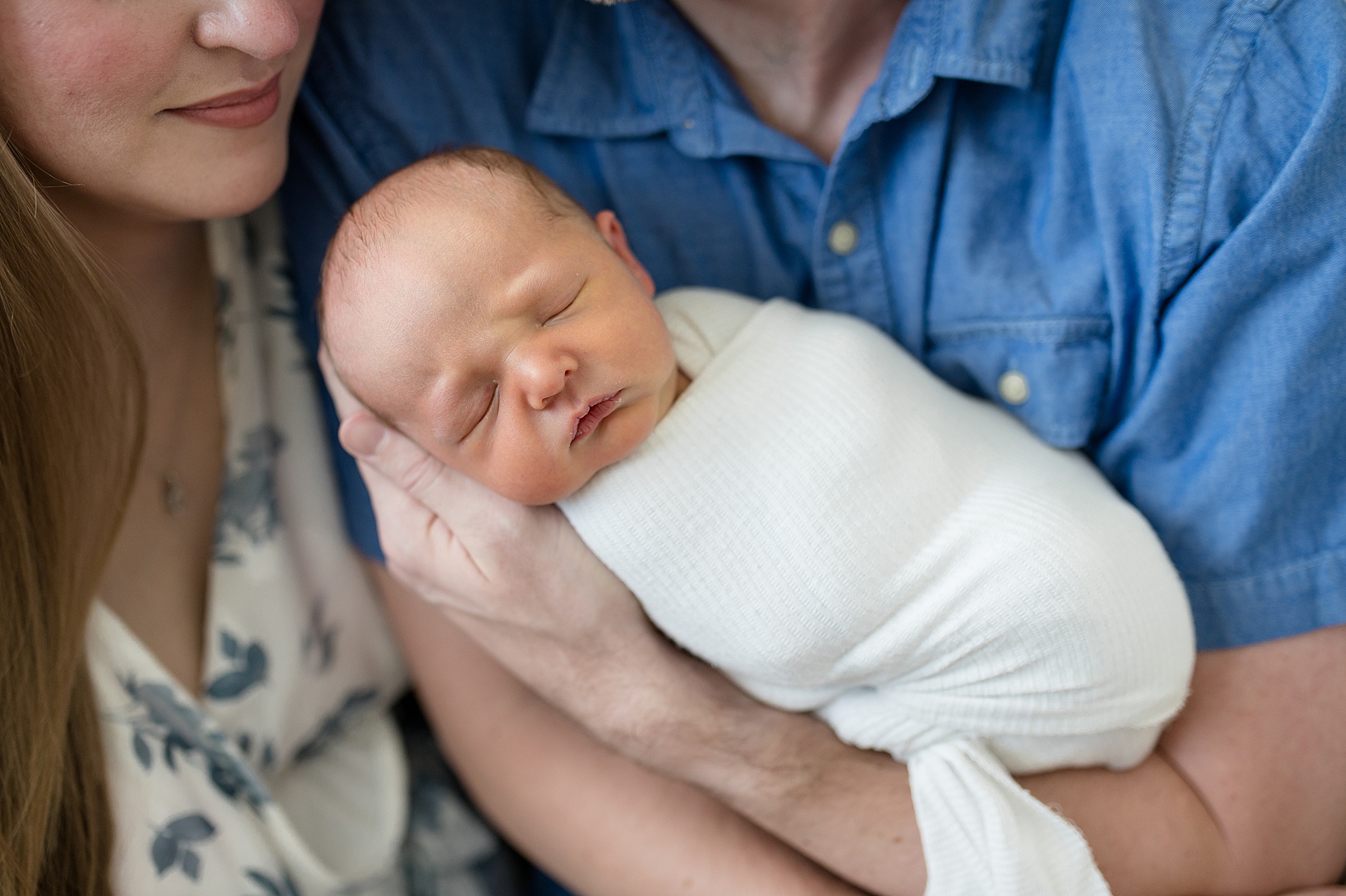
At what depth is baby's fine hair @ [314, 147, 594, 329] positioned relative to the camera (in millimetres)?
990

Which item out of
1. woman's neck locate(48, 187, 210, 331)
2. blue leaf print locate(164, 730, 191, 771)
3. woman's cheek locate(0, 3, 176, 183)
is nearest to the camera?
woman's cheek locate(0, 3, 176, 183)

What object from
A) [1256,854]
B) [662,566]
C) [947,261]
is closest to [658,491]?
[662,566]

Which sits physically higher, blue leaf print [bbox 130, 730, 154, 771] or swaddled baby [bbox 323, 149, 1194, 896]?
swaddled baby [bbox 323, 149, 1194, 896]

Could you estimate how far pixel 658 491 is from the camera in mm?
1055

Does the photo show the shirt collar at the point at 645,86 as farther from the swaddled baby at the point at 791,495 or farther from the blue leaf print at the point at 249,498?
the blue leaf print at the point at 249,498

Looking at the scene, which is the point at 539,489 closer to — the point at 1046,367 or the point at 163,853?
the point at 1046,367

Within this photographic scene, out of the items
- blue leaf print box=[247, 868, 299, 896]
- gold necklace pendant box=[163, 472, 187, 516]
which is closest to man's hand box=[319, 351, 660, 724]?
gold necklace pendant box=[163, 472, 187, 516]

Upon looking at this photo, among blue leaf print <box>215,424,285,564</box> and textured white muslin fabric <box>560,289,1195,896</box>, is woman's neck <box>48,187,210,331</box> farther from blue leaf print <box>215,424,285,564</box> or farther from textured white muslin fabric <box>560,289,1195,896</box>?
textured white muslin fabric <box>560,289,1195,896</box>

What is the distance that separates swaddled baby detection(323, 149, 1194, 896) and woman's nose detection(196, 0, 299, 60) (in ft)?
Result: 0.61

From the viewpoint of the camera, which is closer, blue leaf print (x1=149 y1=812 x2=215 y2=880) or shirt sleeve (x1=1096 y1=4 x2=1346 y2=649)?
shirt sleeve (x1=1096 y1=4 x2=1346 y2=649)

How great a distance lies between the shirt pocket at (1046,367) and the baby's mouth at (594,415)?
0.45 metres

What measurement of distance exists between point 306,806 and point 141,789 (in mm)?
264

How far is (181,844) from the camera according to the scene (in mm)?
1255

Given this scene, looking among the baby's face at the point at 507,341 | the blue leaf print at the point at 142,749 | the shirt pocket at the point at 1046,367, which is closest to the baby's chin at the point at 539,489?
the baby's face at the point at 507,341
